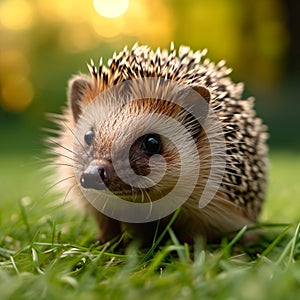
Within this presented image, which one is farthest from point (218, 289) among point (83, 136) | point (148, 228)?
point (83, 136)

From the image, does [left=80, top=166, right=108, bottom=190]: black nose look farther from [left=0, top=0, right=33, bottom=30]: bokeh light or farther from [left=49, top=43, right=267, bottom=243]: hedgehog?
[left=0, top=0, right=33, bottom=30]: bokeh light

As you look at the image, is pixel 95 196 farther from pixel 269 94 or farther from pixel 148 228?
pixel 269 94

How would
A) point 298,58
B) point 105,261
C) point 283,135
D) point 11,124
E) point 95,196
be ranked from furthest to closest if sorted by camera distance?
point 298,58 → point 11,124 → point 283,135 → point 95,196 → point 105,261

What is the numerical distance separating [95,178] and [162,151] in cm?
41

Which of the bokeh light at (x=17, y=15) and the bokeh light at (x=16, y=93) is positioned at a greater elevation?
the bokeh light at (x=17, y=15)

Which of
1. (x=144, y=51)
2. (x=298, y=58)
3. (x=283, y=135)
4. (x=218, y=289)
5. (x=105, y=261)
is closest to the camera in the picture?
(x=218, y=289)

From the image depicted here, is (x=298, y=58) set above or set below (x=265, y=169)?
above

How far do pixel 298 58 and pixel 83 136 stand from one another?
1281 cm

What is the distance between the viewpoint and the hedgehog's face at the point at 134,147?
216cm

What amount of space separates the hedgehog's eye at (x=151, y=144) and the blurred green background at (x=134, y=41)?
27.4ft

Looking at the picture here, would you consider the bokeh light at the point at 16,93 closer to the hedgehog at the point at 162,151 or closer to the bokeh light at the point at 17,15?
the bokeh light at the point at 17,15

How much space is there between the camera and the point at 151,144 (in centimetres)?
235

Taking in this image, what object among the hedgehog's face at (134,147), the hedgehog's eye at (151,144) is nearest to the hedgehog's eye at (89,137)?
the hedgehog's face at (134,147)

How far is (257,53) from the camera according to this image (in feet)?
48.3
